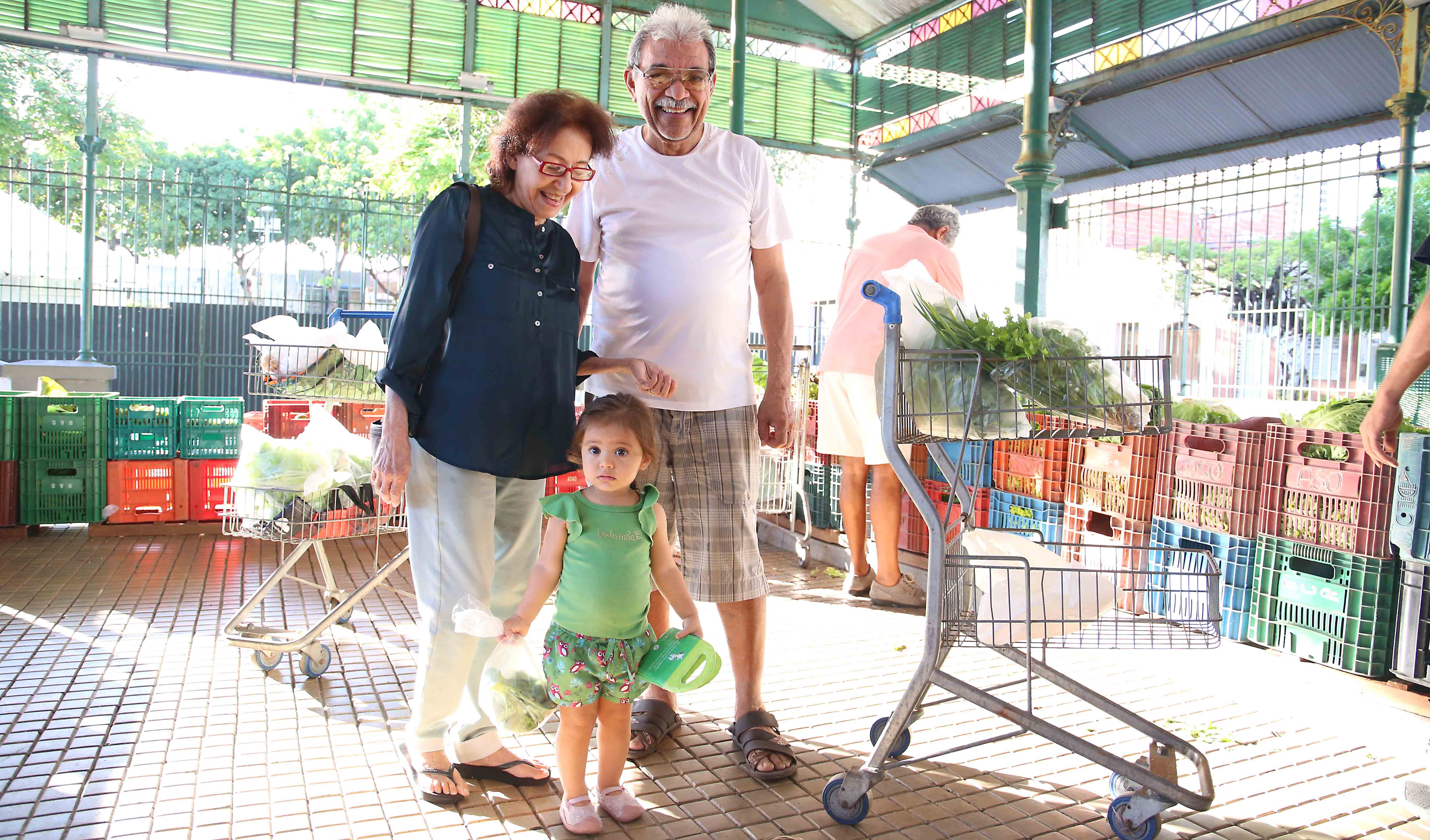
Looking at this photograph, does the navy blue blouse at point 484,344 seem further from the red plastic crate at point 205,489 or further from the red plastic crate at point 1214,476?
the red plastic crate at point 205,489

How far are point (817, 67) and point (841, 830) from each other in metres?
14.7

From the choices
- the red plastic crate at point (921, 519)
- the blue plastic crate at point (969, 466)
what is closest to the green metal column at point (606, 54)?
the blue plastic crate at point (969, 466)

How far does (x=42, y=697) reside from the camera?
3.59 metres

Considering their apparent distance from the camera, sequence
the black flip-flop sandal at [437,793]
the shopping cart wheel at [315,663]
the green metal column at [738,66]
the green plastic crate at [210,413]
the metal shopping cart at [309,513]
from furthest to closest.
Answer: the green metal column at [738,66] → the green plastic crate at [210,413] → the shopping cart wheel at [315,663] → the metal shopping cart at [309,513] → the black flip-flop sandal at [437,793]

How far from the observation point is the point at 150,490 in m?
7.07

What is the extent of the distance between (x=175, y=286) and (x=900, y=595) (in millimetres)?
9903

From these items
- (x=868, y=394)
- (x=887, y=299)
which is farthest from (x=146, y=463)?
(x=887, y=299)

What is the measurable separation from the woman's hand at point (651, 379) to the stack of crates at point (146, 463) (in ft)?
18.3

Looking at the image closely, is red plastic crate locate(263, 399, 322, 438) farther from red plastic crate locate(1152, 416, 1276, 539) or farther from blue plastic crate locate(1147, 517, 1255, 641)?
blue plastic crate locate(1147, 517, 1255, 641)

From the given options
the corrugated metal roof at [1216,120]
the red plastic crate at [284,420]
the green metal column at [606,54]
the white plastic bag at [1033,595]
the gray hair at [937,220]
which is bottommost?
the white plastic bag at [1033,595]

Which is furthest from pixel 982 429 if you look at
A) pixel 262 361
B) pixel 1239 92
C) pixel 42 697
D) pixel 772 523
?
pixel 1239 92

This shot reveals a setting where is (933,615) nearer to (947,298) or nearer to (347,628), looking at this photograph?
(947,298)

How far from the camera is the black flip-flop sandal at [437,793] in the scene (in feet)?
9.20

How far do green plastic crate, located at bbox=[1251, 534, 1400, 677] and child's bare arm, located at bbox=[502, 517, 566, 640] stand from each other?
10.9 feet
